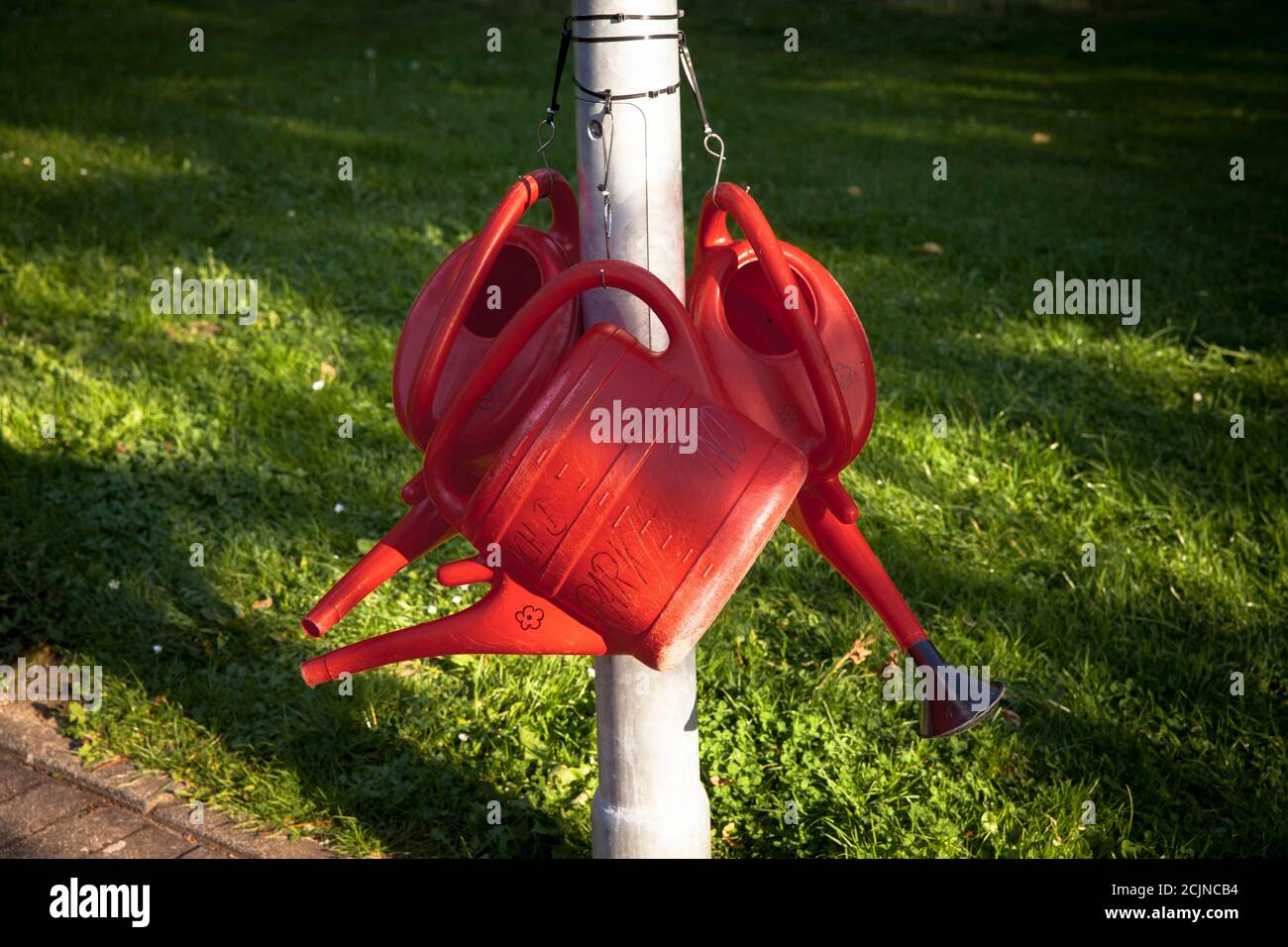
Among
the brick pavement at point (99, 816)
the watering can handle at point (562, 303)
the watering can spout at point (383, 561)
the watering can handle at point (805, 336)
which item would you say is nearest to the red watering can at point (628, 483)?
the watering can handle at point (562, 303)

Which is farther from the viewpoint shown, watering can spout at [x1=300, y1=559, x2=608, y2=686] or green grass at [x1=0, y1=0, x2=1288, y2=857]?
green grass at [x1=0, y1=0, x2=1288, y2=857]

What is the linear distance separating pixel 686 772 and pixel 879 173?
5.74m

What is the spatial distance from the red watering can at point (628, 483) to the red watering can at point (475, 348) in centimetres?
9

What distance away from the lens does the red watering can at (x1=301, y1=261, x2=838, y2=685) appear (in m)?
1.60

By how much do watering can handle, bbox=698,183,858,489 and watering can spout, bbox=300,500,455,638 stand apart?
595mm

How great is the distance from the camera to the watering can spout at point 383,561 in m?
1.85

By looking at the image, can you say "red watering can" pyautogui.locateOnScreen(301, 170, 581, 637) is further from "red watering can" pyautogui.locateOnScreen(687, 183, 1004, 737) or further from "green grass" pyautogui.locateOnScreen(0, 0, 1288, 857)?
"green grass" pyautogui.locateOnScreen(0, 0, 1288, 857)

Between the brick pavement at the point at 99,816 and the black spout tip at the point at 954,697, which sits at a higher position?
the black spout tip at the point at 954,697

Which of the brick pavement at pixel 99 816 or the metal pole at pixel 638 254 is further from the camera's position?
the brick pavement at pixel 99 816

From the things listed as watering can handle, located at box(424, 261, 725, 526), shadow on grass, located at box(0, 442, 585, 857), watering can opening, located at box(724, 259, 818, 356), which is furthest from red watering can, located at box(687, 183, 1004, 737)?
shadow on grass, located at box(0, 442, 585, 857)

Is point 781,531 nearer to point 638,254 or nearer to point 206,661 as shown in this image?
point 206,661

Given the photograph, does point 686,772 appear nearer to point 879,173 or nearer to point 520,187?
point 520,187

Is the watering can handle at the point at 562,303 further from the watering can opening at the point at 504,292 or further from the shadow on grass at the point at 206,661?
the shadow on grass at the point at 206,661

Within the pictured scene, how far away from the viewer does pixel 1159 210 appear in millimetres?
6512
